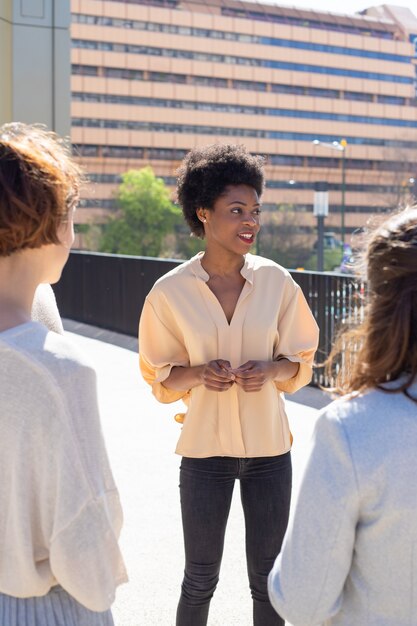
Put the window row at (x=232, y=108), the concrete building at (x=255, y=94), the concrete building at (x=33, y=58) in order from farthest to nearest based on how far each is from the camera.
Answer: the window row at (x=232, y=108)
the concrete building at (x=255, y=94)
the concrete building at (x=33, y=58)

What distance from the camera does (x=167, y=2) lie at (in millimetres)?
104062

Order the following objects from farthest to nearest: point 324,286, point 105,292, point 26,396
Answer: point 105,292
point 324,286
point 26,396

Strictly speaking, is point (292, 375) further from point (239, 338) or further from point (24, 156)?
point (24, 156)

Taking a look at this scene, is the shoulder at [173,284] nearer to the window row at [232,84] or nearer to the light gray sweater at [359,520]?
the light gray sweater at [359,520]

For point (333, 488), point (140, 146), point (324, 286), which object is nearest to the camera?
point (333, 488)

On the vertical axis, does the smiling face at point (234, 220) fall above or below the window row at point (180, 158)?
below

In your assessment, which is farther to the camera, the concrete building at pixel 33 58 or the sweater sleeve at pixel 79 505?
the concrete building at pixel 33 58

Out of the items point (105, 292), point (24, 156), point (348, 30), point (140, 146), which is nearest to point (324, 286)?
point (105, 292)

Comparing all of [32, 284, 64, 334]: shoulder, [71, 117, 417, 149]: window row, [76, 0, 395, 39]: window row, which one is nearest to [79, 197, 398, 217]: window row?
[71, 117, 417, 149]: window row

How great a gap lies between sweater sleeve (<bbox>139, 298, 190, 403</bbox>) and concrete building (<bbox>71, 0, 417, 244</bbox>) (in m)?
90.0

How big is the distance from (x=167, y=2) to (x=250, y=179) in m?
107

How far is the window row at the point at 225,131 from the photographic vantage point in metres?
99.3

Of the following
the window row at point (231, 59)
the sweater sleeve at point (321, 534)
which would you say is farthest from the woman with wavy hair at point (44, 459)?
the window row at point (231, 59)

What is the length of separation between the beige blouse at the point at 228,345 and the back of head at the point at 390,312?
1.40 m
